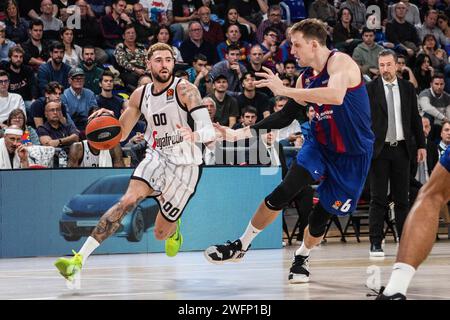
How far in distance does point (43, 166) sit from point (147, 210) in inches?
61.1

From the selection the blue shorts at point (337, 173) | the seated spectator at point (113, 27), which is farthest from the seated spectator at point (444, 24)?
the blue shorts at point (337, 173)

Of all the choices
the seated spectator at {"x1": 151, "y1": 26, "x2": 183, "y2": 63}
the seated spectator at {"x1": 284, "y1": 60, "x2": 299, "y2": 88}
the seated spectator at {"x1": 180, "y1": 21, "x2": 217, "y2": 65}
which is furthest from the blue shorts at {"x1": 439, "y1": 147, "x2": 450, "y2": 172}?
the seated spectator at {"x1": 180, "y1": 21, "x2": 217, "y2": 65}

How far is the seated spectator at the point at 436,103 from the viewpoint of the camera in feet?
54.9

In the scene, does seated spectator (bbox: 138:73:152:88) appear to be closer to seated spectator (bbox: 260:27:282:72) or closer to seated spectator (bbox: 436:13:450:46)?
seated spectator (bbox: 260:27:282:72)

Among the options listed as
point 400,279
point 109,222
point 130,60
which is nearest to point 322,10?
point 130,60

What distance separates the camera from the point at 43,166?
1252cm

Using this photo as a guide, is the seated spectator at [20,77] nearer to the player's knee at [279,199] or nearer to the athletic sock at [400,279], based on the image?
the player's knee at [279,199]

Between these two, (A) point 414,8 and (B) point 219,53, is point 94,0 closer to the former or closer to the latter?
(B) point 219,53

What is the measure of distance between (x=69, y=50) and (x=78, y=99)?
1.56m

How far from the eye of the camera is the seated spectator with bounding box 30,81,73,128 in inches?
539

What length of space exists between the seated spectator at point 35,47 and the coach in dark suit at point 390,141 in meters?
6.41

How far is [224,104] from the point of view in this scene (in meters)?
15.2

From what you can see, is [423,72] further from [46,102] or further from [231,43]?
[46,102]
